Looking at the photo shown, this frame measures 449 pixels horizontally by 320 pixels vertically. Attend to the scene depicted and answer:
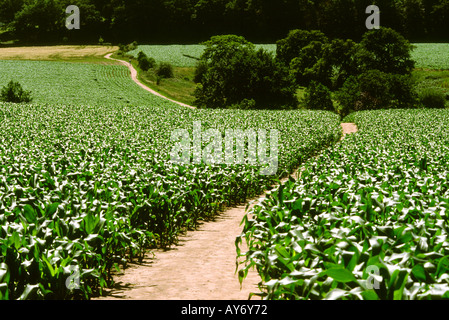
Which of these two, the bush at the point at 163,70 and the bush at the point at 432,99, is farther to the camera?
the bush at the point at 163,70

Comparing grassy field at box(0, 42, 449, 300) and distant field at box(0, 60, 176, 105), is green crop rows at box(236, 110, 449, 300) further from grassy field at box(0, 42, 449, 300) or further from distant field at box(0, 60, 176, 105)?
distant field at box(0, 60, 176, 105)

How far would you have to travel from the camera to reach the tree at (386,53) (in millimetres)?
72375

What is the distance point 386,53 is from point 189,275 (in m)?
72.9

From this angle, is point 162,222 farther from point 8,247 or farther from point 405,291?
point 405,291

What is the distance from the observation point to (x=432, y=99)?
64.9m

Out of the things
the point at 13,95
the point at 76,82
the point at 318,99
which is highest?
the point at 76,82

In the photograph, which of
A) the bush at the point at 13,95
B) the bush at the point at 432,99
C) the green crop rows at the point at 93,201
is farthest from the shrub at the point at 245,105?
the green crop rows at the point at 93,201

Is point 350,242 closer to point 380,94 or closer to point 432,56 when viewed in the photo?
point 380,94

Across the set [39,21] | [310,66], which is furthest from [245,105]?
[39,21]

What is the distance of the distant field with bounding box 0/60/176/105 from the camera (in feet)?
183
